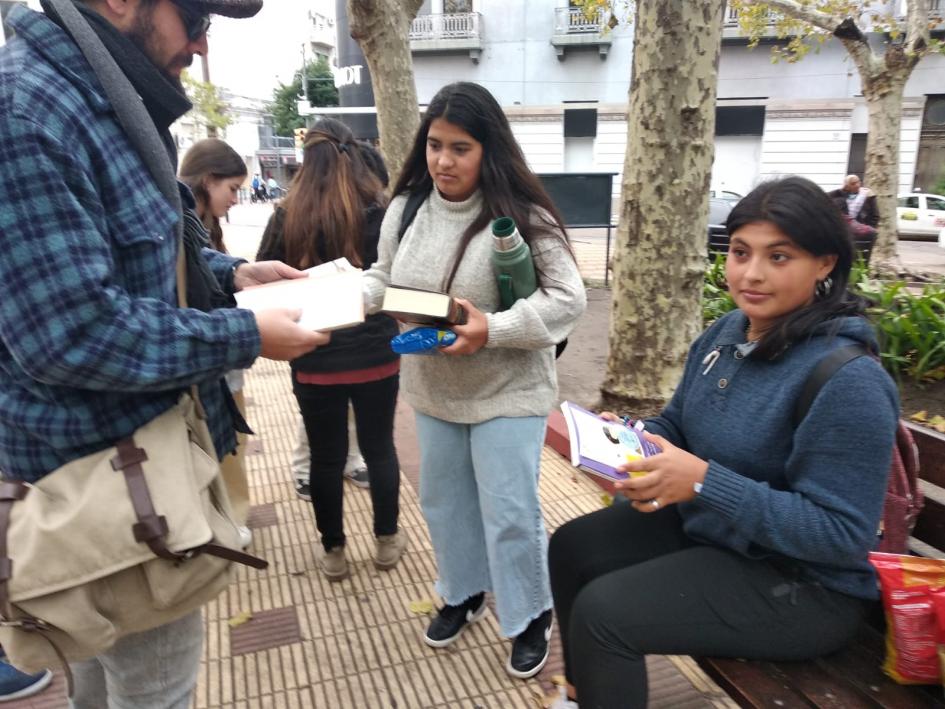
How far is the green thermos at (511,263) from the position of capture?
6.79ft

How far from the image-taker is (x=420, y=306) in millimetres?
1976

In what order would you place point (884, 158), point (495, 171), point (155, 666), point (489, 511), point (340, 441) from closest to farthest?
point (155, 666), point (495, 171), point (489, 511), point (340, 441), point (884, 158)

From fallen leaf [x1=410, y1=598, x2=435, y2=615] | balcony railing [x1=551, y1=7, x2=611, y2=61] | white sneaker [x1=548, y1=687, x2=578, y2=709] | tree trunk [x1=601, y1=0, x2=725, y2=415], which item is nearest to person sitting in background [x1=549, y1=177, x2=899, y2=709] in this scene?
white sneaker [x1=548, y1=687, x2=578, y2=709]

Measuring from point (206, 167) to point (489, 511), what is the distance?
6.91 feet

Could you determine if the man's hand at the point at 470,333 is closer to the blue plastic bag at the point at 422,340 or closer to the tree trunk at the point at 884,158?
the blue plastic bag at the point at 422,340

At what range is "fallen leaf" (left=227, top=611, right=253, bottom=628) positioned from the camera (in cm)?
279

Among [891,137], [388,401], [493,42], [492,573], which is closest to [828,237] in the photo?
[492,573]

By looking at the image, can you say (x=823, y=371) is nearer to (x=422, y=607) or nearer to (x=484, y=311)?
(x=484, y=311)

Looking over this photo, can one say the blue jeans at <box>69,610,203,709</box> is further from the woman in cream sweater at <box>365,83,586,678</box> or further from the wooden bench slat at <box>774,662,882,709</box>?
the wooden bench slat at <box>774,662,882,709</box>

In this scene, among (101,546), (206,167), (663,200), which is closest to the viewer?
(101,546)

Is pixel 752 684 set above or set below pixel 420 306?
below

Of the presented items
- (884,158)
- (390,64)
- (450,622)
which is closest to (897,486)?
(450,622)

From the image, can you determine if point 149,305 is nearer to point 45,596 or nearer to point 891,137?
point 45,596

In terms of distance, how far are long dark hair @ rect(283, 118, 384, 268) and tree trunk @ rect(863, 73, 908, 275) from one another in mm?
11108
